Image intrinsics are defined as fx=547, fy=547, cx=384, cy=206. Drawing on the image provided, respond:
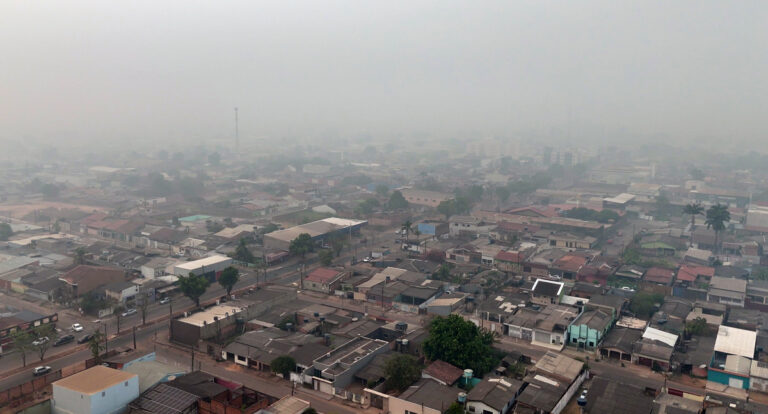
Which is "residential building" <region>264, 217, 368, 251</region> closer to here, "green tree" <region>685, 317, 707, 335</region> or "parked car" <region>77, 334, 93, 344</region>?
"parked car" <region>77, 334, 93, 344</region>

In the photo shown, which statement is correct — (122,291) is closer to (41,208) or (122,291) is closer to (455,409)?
(455,409)

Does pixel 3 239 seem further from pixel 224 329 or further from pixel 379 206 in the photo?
pixel 379 206

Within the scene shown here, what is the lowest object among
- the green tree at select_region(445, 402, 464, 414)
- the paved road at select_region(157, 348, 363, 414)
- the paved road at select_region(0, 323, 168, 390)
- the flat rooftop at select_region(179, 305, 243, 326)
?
the paved road at select_region(157, 348, 363, 414)

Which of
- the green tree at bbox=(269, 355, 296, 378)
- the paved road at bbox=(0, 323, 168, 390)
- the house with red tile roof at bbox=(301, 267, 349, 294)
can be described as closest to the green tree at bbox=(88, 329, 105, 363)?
the paved road at bbox=(0, 323, 168, 390)

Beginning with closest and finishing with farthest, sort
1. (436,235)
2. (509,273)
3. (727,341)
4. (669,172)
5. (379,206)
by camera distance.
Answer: (727,341) → (509,273) → (436,235) → (379,206) → (669,172)

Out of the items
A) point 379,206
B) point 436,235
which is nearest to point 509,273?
point 436,235

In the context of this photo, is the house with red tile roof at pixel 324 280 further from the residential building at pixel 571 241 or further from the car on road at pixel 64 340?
the residential building at pixel 571 241

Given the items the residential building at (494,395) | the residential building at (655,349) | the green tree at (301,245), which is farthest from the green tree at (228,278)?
the residential building at (655,349)
